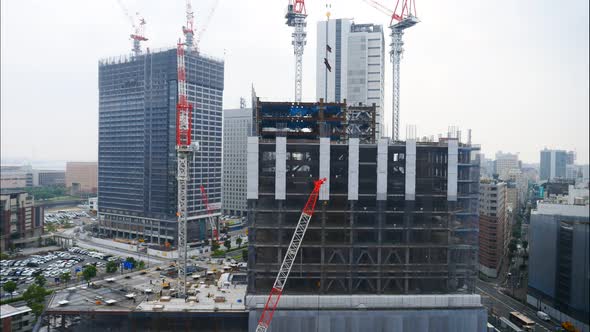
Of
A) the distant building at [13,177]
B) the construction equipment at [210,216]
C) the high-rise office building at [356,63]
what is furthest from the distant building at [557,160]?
the distant building at [13,177]

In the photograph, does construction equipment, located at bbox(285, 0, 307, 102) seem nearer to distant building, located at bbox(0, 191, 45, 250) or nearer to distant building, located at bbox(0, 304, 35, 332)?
distant building, located at bbox(0, 304, 35, 332)

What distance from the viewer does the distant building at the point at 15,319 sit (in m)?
20.5

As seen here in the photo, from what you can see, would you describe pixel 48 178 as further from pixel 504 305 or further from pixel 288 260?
pixel 504 305

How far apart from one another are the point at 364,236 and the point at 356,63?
3305 centimetres

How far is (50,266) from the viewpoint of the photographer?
40.4 metres

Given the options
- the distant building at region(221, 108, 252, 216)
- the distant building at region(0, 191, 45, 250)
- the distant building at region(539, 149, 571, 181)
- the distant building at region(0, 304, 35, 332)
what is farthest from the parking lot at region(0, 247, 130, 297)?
the distant building at region(539, 149, 571, 181)

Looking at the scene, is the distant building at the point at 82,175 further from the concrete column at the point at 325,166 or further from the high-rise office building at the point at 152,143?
the concrete column at the point at 325,166

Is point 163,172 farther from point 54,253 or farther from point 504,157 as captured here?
point 504,157

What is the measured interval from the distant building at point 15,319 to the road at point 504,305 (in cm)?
3102

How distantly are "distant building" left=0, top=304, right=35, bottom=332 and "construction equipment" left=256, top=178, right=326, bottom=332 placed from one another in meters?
12.1

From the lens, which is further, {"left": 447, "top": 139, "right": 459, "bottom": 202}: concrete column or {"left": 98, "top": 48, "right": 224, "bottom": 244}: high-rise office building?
{"left": 98, "top": 48, "right": 224, "bottom": 244}: high-rise office building

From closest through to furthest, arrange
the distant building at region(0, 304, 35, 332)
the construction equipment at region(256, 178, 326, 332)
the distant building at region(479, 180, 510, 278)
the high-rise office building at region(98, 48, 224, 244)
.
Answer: the distant building at region(0, 304, 35, 332) → the construction equipment at region(256, 178, 326, 332) → the distant building at region(479, 180, 510, 278) → the high-rise office building at region(98, 48, 224, 244)

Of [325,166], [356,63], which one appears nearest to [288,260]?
[325,166]

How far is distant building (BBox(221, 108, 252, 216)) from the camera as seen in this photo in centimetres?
7994
